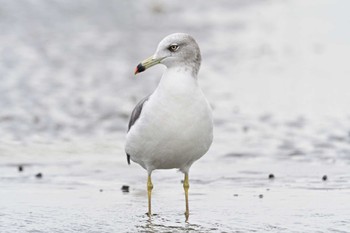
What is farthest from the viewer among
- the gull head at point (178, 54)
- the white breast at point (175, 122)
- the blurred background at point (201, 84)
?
the blurred background at point (201, 84)

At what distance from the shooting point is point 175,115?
29.0ft

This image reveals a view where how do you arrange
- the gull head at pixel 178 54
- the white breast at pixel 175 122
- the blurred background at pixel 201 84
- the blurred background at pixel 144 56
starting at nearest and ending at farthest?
the white breast at pixel 175 122 < the gull head at pixel 178 54 < the blurred background at pixel 201 84 < the blurred background at pixel 144 56

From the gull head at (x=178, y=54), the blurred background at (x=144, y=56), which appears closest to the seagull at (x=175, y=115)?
the gull head at (x=178, y=54)

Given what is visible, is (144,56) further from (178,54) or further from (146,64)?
(178,54)

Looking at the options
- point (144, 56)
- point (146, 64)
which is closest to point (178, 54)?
point (146, 64)

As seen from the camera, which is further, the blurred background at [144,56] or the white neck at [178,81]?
the blurred background at [144,56]

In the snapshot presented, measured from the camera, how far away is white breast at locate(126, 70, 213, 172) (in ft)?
29.1

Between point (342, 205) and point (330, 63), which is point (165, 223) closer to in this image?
point (342, 205)

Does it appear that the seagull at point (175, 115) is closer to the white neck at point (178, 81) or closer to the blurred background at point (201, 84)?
the white neck at point (178, 81)

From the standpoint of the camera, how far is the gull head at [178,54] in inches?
360

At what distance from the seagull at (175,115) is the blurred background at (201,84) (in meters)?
0.69

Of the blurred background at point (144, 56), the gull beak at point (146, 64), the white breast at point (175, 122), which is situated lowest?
the white breast at point (175, 122)

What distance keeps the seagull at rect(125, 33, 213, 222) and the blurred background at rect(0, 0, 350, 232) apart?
691 millimetres

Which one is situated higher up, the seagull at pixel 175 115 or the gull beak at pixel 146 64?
the gull beak at pixel 146 64
